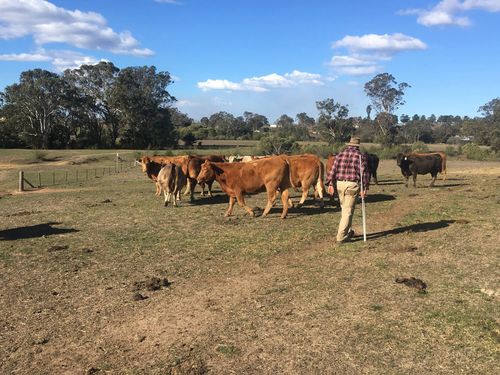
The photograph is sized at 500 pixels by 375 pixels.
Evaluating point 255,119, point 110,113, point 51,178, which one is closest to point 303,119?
point 255,119

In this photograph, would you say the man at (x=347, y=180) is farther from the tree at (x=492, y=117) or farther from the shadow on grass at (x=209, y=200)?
the tree at (x=492, y=117)

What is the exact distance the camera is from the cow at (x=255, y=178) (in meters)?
12.3

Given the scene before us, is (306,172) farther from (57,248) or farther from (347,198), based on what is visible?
(57,248)

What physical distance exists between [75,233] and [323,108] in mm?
69248

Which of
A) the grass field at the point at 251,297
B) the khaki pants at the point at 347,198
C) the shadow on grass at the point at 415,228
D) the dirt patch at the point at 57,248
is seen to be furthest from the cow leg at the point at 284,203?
the dirt patch at the point at 57,248

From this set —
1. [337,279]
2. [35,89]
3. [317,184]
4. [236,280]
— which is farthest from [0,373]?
[35,89]

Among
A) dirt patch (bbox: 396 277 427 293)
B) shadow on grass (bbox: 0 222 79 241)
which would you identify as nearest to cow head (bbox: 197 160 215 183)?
shadow on grass (bbox: 0 222 79 241)

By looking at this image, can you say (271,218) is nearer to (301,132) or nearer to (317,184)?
(317,184)

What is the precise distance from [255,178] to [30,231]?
5622 mm

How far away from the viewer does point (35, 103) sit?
7150 centimetres

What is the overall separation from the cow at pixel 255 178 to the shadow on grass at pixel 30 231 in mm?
4002

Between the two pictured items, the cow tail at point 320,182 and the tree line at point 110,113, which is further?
the tree line at point 110,113

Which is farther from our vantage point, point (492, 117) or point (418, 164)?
point (492, 117)

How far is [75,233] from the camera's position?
10906mm
